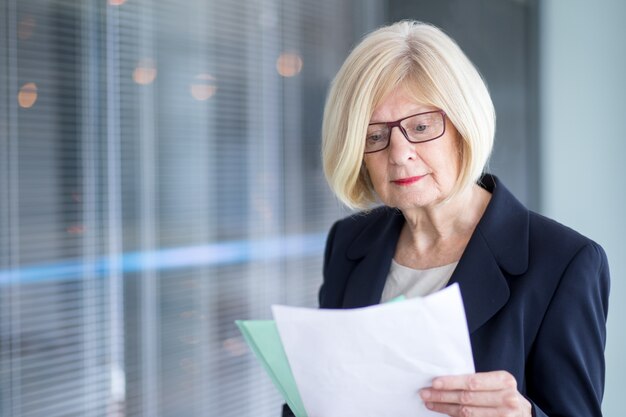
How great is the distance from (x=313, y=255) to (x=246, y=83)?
3.63 ft

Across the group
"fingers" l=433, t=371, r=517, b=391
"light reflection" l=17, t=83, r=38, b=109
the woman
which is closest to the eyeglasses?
the woman

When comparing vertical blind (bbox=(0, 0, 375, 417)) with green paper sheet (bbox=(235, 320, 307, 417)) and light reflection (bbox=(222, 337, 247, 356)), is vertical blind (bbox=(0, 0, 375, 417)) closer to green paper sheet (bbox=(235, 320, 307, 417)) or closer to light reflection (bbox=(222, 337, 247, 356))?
light reflection (bbox=(222, 337, 247, 356))

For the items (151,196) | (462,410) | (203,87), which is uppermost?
(203,87)

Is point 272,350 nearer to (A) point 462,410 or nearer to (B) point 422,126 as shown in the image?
(A) point 462,410

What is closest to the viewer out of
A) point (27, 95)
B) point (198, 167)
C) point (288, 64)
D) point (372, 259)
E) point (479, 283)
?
point (479, 283)

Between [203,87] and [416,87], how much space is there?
5.88ft

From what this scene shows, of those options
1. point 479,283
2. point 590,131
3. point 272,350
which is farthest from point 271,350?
point 590,131

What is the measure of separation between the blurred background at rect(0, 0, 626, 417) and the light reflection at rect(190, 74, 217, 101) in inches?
0.6

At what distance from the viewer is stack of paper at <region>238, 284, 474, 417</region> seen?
3.02ft

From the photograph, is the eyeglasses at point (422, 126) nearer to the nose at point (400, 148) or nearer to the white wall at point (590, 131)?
the nose at point (400, 148)

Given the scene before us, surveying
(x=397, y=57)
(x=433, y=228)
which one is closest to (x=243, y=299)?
(x=433, y=228)

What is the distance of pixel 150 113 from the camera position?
2.66m

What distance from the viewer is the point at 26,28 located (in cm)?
222

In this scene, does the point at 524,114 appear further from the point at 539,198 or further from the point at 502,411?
the point at 502,411
